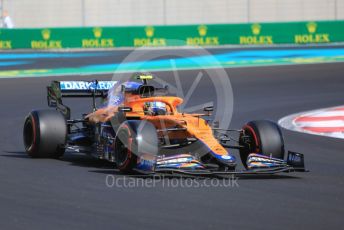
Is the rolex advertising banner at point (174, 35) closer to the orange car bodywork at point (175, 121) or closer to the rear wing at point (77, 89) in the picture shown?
the rear wing at point (77, 89)

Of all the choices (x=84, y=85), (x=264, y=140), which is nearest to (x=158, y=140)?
(x=264, y=140)

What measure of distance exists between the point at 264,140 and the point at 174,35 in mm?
25026

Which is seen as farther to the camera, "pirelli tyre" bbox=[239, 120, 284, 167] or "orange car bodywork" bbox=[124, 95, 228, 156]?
"pirelli tyre" bbox=[239, 120, 284, 167]

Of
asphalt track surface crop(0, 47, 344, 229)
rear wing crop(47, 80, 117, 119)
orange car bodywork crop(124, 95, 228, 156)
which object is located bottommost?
asphalt track surface crop(0, 47, 344, 229)

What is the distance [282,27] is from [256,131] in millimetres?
26188

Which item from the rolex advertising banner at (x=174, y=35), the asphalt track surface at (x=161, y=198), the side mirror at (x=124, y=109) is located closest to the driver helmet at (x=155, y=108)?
the side mirror at (x=124, y=109)

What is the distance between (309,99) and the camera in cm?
2033

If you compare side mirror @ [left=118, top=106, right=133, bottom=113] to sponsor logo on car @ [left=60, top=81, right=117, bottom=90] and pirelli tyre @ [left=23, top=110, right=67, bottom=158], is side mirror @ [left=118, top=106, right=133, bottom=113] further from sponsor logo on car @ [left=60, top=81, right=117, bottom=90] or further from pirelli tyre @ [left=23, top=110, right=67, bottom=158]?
sponsor logo on car @ [left=60, top=81, right=117, bottom=90]

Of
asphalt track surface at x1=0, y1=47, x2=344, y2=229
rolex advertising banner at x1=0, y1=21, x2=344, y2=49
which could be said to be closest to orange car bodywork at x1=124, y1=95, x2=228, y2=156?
asphalt track surface at x1=0, y1=47, x2=344, y2=229

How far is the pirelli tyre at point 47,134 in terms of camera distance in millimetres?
11586

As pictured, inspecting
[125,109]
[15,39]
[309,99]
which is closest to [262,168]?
[125,109]

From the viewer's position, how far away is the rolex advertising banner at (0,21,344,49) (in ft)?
115

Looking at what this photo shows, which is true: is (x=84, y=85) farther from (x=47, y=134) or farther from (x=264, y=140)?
(x=264, y=140)

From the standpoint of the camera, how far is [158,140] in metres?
10.3
